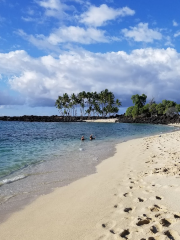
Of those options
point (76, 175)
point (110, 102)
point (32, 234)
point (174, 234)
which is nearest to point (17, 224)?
point (32, 234)

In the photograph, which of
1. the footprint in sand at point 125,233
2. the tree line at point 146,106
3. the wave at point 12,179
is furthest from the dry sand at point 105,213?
the tree line at point 146,106

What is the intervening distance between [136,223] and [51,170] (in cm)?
767

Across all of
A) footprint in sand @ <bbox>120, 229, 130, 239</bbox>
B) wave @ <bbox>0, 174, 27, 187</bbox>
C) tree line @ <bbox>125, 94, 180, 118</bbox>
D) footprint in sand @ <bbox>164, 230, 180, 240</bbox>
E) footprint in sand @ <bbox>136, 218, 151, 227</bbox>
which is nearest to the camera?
footprint in sand @ <bbox>164, 230, 180, 240</bbox>

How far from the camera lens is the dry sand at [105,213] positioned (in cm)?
448

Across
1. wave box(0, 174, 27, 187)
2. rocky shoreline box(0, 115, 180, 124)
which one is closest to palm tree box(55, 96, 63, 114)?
rocky shoreline box(0, 115, 180, 124)

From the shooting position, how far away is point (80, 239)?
435 centimetres

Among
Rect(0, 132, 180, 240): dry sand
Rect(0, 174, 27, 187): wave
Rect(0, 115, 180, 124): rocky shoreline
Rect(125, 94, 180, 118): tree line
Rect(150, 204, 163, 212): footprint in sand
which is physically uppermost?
Rect(125, 94, 180, 118): tree line

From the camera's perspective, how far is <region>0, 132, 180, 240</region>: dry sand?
448 centimetres

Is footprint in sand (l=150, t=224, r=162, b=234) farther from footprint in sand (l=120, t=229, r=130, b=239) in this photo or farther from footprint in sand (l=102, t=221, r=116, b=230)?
footprint in sand (l=102, t=221, r=116, b=230)

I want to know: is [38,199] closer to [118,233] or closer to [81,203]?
[81,203]

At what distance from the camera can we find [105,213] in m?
5.54

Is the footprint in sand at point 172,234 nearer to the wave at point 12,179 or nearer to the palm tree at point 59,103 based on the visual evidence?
the wave at point 12,179


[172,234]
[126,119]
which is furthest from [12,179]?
[126,119]

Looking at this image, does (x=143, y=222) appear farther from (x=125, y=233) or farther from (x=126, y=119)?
(x=126, y=119)
